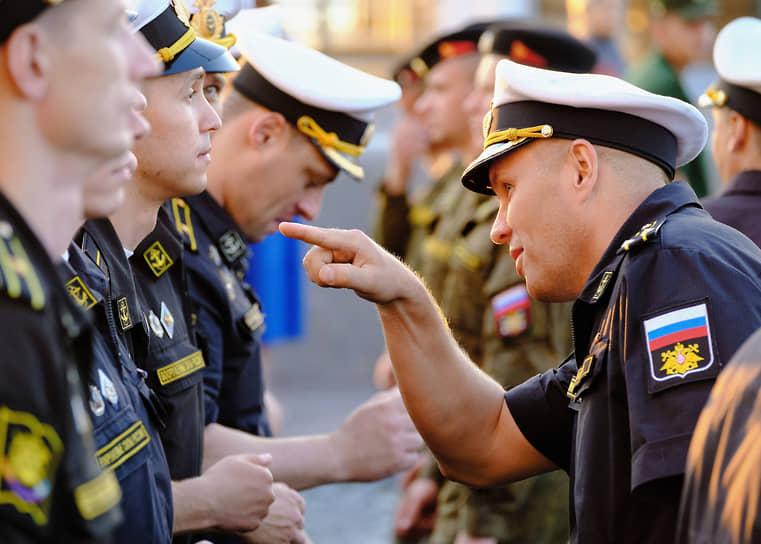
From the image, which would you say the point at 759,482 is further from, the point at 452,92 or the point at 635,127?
the point at 452,92

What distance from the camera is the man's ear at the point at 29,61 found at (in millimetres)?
1396

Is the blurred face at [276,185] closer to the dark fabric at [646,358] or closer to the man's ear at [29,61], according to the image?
the dark fabric at [646,358]

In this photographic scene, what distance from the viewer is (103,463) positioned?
1838mm

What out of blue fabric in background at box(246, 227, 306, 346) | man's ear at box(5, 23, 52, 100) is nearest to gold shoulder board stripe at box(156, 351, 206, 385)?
man's ear at box(5, 23, 52, 100)

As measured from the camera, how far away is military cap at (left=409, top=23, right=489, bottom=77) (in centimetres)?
550

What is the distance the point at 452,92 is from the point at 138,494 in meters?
3.81

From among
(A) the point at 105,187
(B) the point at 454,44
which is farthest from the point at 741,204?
(B) the point at 454,44

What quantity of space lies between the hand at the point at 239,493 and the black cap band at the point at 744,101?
6.08ft

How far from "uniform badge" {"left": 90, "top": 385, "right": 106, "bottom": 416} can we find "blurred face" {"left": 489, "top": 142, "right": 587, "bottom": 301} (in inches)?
43.3

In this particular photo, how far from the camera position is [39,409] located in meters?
1.32

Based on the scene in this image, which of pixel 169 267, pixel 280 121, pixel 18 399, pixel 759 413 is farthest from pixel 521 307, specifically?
pixel 18 399

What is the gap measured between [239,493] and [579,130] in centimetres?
118

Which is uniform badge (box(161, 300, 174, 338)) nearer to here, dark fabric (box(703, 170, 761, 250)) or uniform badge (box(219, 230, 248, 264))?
uniform badge (box(219, 230, 248, 264))

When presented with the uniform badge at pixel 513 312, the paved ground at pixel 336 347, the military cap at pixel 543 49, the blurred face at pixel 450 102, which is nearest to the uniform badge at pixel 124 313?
the uniform badge at pixel 513 312
